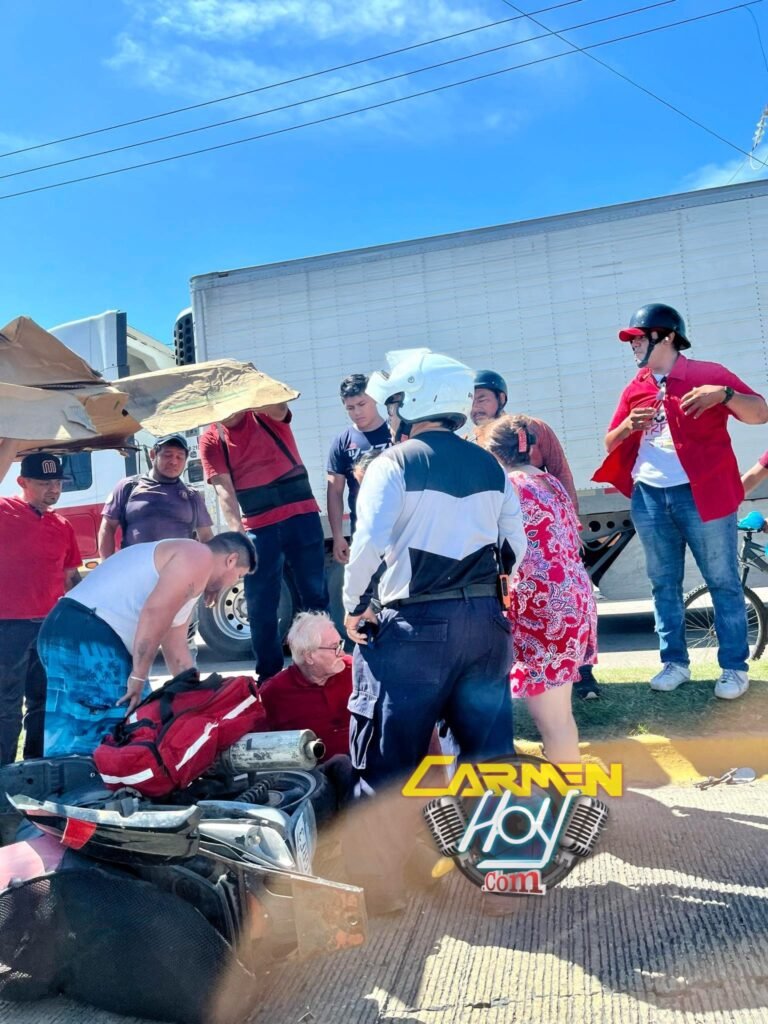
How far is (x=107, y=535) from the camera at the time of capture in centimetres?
564

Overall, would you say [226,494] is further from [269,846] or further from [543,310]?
[543,310]

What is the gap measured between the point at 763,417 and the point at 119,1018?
3870 mm

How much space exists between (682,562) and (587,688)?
88 cm

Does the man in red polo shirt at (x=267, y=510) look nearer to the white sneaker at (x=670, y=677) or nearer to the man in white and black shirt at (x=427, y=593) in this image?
the white sneaker at (x=670, y=677)

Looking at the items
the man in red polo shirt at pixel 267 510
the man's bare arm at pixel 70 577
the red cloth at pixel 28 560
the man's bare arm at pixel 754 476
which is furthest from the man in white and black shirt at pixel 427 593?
the man's bare arm at pixel 70 577

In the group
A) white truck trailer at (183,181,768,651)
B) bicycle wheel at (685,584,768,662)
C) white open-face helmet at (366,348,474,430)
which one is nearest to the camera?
white open-face helmet at (366,348,474,430)

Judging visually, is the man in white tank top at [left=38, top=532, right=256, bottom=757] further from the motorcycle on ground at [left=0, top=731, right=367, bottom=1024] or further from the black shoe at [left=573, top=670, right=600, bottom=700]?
the black shoe at [left=573, top=670, right=600, bottom=700]

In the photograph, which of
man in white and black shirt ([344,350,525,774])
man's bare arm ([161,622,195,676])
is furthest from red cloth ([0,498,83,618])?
man in white and black shirt ([344,350,525,774])

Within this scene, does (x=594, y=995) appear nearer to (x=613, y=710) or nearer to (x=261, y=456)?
(x=613, y=710)

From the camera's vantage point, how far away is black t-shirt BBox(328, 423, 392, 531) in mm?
5488

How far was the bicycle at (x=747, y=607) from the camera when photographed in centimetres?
576

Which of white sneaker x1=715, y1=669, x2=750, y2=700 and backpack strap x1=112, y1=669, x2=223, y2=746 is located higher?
backpack strap x1=112, y1=669, x2=223, y2=746

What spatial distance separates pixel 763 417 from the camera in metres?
4.45

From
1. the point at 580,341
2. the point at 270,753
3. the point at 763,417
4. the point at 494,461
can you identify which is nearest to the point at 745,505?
the point at 580,341
